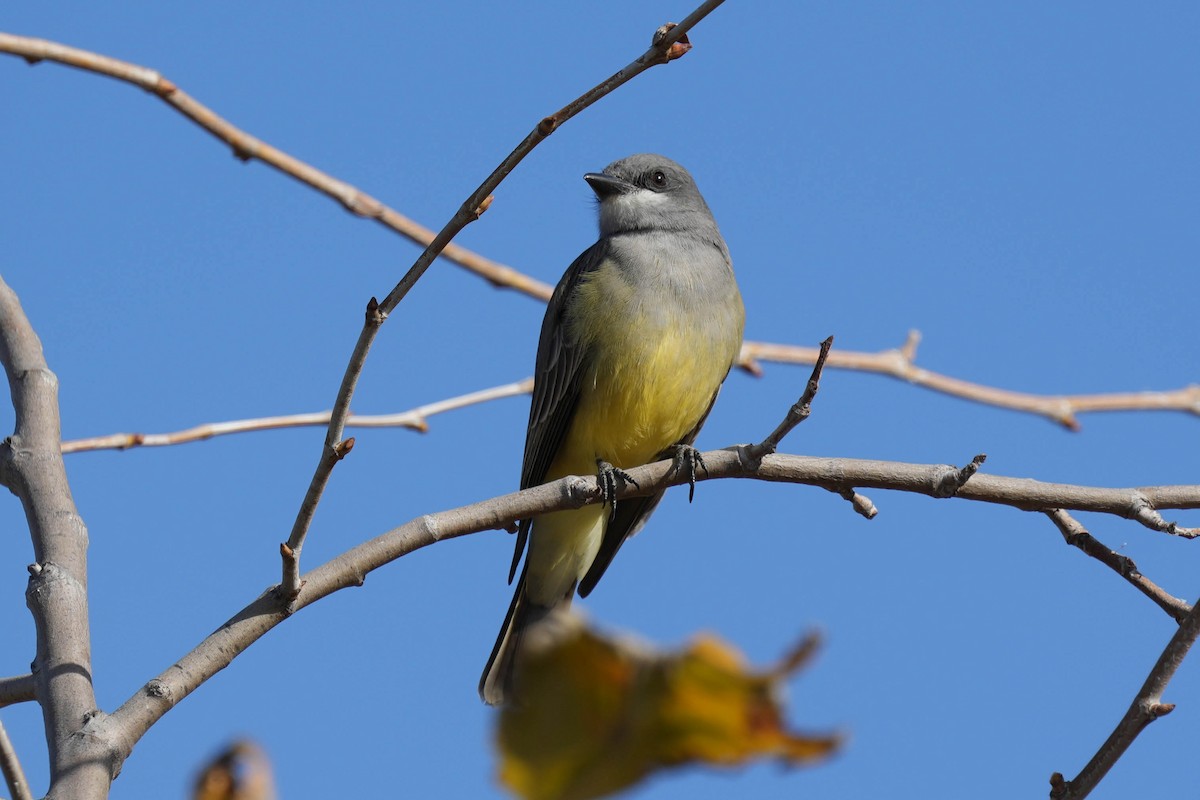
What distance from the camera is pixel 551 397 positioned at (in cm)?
682

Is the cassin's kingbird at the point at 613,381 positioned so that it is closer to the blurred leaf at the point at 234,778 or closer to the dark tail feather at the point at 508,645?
the dark tail feather at the point at 508,645

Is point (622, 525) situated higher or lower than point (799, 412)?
higher

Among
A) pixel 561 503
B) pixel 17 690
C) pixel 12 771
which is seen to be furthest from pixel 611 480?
pixel 12 771

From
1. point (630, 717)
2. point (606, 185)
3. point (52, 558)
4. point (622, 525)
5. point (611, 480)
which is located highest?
point (606, 185)

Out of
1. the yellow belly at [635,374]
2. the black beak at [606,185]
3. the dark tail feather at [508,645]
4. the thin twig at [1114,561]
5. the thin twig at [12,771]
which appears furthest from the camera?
the black beak at [606,185]

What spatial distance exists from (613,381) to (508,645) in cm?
147

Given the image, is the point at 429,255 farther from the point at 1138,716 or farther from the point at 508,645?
the point at 508,645

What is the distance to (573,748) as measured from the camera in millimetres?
504

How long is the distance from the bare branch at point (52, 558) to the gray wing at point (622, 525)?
358 centimetres

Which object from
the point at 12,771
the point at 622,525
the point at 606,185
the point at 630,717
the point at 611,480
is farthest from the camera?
the point at 606,185

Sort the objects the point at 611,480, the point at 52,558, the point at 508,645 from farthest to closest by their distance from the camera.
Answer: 1. the point at 508,645
2. the point at 611,480
3. the point at 52,558

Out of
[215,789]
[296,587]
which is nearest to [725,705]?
[215,789]

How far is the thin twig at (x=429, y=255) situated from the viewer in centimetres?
291

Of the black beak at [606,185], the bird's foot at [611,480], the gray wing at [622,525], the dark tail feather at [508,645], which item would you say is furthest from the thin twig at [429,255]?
the black beak at [606,185]
